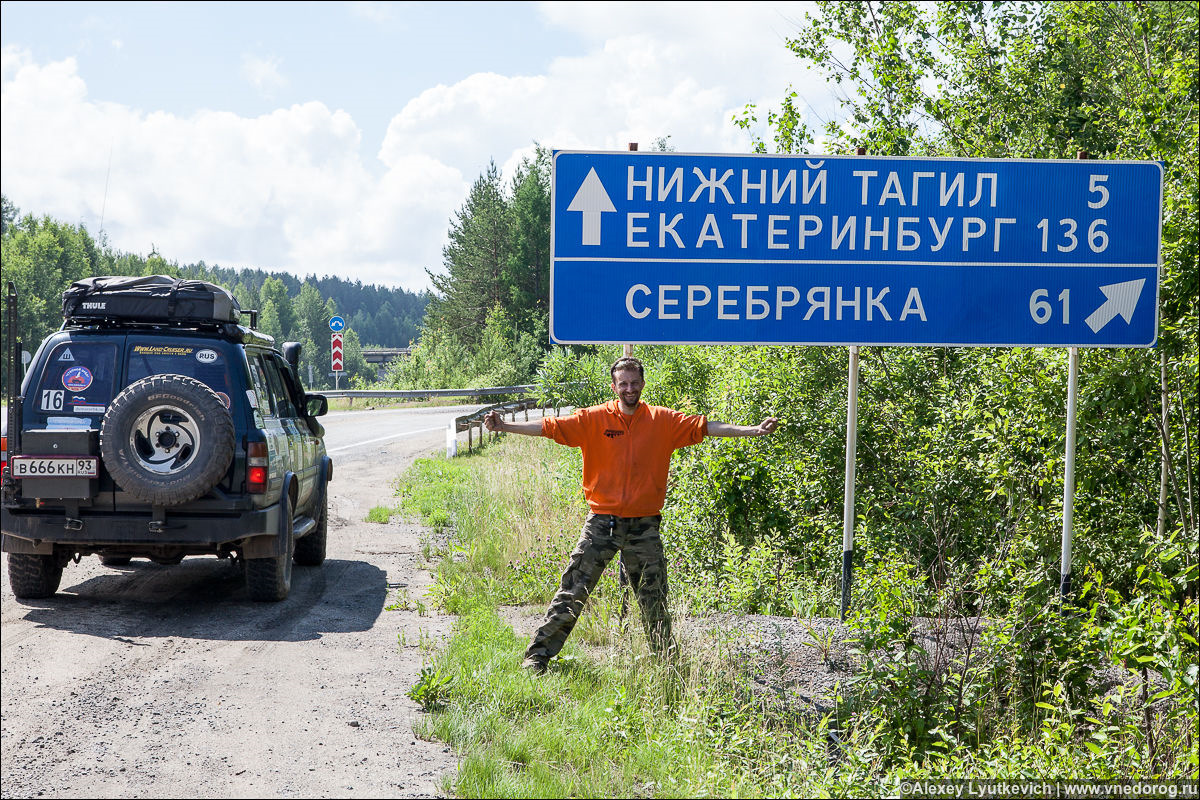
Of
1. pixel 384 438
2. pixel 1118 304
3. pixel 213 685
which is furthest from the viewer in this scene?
pixel 384 438

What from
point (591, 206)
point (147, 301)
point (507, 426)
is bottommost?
point (507, 426)

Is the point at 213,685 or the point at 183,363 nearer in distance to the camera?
the point at 213,685

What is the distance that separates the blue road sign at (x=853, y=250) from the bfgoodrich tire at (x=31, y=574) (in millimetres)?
4544

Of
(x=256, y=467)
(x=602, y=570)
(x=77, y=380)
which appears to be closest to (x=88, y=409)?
(x=77, y=380)

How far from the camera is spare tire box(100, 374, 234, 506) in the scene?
23.5 feet

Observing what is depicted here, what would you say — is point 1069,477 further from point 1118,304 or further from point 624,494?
point 624,494

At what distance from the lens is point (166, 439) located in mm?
7312

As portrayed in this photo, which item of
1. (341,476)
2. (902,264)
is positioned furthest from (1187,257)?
(341,476)

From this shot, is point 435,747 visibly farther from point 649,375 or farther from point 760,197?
point 649,375

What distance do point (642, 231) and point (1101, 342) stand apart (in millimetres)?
3360

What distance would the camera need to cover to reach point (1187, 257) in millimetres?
7301

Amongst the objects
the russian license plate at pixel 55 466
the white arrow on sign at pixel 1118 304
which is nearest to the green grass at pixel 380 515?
the russian license plate at pixel 55 466

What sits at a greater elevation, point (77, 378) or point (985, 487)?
point (77, 378)

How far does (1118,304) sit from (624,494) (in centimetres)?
389
